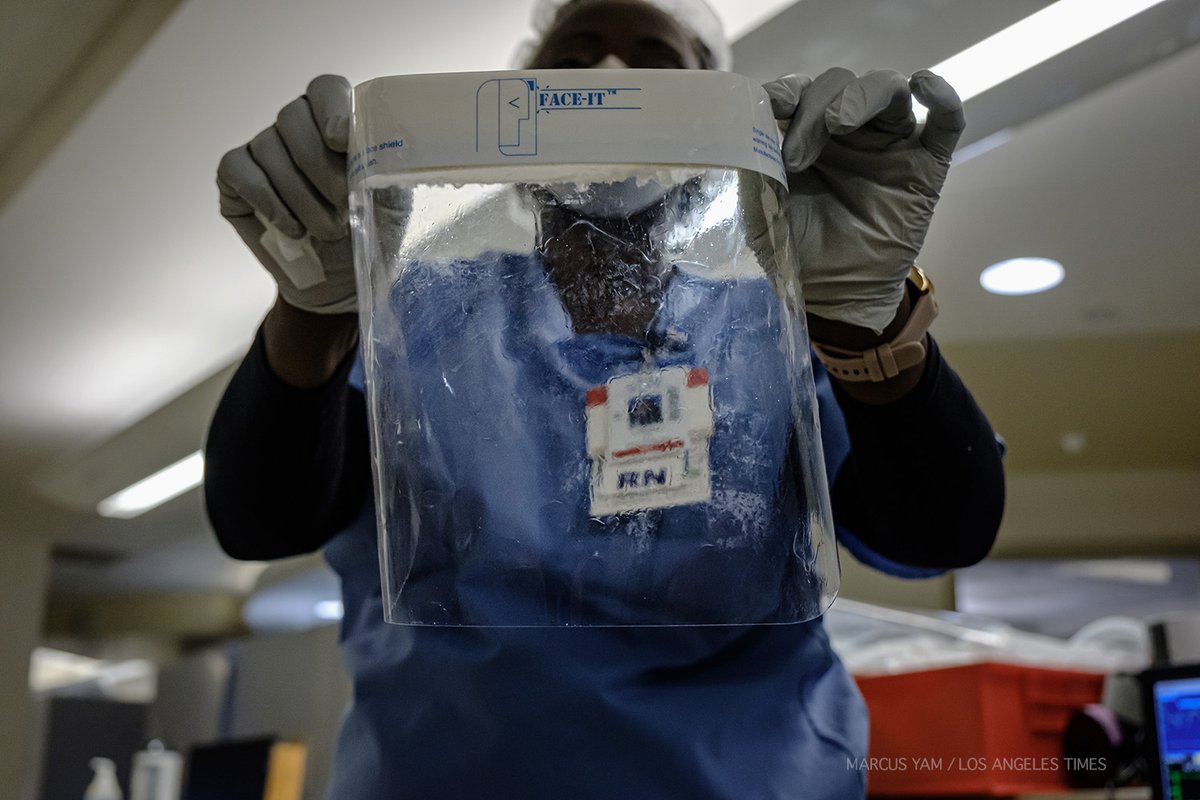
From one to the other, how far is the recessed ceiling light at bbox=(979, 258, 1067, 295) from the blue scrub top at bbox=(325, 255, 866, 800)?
836mm

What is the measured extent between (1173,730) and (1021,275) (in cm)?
77

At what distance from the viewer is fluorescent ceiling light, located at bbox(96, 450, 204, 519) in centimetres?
305

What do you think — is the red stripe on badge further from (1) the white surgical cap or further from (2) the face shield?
(1) the white surgical cap

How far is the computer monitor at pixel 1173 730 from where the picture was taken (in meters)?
0.79

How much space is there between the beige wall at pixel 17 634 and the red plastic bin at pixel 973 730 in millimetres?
3149

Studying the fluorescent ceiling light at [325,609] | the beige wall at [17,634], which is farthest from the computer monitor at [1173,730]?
the beige wall at [17,634]

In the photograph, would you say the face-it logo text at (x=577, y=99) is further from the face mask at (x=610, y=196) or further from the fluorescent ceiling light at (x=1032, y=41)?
the fluorescent ceiling light at (x=1032, y=41)

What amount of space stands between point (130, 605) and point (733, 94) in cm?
458

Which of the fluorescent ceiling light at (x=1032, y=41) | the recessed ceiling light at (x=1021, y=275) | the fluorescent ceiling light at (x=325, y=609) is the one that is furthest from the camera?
the fluorescent ceiling light at (x=325, y=609)

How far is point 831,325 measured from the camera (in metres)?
0.63

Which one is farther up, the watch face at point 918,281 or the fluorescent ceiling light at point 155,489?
the fluorescent ceiling light at point 155,489

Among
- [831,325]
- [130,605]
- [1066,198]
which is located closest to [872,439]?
[831,325]

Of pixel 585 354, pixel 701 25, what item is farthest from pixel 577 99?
pixel 701 25

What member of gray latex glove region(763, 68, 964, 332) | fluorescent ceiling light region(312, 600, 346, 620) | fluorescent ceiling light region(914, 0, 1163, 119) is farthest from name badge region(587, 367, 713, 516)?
fluorescent ceiling light region(312, 600, 346, 620)
